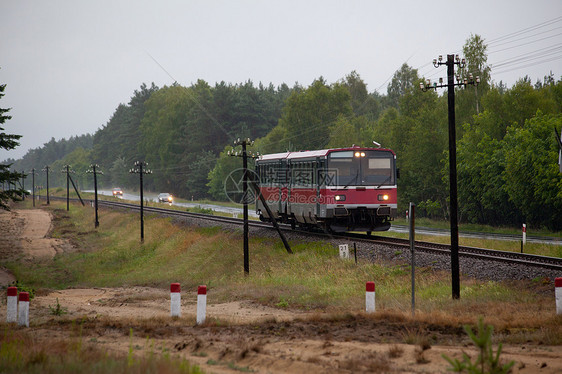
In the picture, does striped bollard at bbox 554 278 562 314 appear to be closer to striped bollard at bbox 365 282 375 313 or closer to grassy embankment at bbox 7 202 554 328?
grassy embankment at bbox 7 202 554 328

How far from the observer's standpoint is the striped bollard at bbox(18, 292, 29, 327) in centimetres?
1271

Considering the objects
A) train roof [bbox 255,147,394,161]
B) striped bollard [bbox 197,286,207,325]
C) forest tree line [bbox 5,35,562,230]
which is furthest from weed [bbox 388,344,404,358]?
forest tree line [bbox 5,35,562,230]

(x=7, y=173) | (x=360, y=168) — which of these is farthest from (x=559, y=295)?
(x=7, y=173)

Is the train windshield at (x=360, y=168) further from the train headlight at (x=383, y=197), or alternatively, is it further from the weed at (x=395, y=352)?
the weed at (x=395, y=352)

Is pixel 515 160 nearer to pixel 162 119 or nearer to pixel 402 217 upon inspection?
pixel 402 217

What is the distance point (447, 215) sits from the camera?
50.4m

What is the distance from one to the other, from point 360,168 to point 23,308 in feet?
51.5

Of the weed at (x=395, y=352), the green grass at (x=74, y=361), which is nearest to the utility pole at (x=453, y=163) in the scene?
the weed at (x=395, y=352)

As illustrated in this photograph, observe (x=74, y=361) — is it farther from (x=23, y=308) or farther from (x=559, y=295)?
(x=559, y=295)

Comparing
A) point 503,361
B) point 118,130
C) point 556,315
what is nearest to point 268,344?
point 503,361

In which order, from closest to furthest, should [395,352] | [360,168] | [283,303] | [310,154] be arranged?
[395,352], [283,303], [360,168], [310,154]

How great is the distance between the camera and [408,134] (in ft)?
176

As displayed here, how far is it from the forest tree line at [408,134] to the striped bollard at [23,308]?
2959 cm

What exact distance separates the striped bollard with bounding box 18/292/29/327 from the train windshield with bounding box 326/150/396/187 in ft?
47.3
